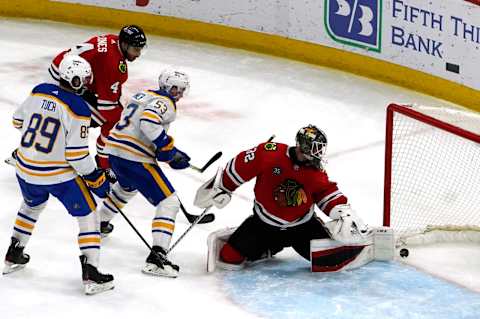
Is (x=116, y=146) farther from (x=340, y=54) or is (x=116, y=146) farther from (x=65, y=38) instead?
(x=65, y=38)

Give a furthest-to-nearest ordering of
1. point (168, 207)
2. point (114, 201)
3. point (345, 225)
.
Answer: point (114, 201), point (168, 207), point (345, 225)

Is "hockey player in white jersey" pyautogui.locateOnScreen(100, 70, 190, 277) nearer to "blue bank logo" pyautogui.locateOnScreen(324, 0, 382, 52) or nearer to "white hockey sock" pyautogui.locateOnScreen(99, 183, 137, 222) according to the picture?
"white hockey sock" pyautogui.locateOnScreen(99, 183, 137, 222)

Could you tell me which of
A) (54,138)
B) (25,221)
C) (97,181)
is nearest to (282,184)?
(97,181)

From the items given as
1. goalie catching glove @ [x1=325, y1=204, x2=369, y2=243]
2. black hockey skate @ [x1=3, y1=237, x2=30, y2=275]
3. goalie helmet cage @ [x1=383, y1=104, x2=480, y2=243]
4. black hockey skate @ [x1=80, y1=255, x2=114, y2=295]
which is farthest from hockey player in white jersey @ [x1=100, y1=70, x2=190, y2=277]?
goalie helmet cage @ [x1=383, y1=104, x2=480, y2=243]

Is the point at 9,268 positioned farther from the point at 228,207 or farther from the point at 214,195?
the point at 228,207

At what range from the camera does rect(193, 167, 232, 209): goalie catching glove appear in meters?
5.00

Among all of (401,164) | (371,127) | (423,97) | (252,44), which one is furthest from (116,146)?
(252,44)

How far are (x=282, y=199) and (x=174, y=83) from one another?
709 millimetres

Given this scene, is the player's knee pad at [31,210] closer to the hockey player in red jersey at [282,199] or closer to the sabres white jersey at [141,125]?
the sabres white jersey at [141,125]

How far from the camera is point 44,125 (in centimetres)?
457

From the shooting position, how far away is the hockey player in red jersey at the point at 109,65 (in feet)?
18.9

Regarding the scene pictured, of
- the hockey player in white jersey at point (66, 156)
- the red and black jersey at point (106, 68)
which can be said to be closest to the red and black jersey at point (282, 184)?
the hockey player in white jersey at point (66, 156)

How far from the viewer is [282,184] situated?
491cm

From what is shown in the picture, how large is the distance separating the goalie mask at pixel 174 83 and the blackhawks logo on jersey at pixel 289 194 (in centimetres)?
62
